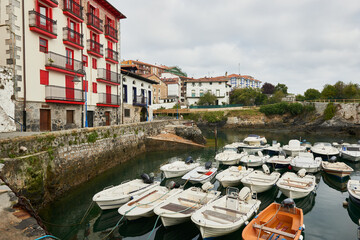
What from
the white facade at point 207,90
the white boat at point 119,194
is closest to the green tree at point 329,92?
the white facade at point 207,90

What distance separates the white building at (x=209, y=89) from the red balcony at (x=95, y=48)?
49860 mm

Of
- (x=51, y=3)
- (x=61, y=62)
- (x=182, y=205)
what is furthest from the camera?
(x=61, y=62)

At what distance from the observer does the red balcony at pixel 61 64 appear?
19906 millimetres

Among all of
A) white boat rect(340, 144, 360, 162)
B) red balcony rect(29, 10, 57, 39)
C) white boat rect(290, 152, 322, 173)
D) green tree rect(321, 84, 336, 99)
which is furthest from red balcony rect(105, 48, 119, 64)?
green tree rect(321, 84, 336, 99)

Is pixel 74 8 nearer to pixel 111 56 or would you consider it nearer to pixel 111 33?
pixel 111 33

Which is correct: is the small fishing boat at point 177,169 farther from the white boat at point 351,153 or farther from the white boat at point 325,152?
the white boat at point 351,153

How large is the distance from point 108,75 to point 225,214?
2406 cm

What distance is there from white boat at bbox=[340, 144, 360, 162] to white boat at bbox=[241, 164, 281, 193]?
13852mm

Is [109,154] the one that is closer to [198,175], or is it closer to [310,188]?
[198,175]

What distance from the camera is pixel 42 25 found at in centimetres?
1947

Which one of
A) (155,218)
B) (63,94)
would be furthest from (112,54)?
(155,218)

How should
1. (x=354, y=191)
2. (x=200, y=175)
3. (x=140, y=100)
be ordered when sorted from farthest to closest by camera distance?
(x=140, y=100)
(x=200, y=175)
(x=354, y=191)

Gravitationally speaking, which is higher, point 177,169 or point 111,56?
Result: point 111,56

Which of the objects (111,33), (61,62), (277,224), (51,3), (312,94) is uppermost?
(111,33)
